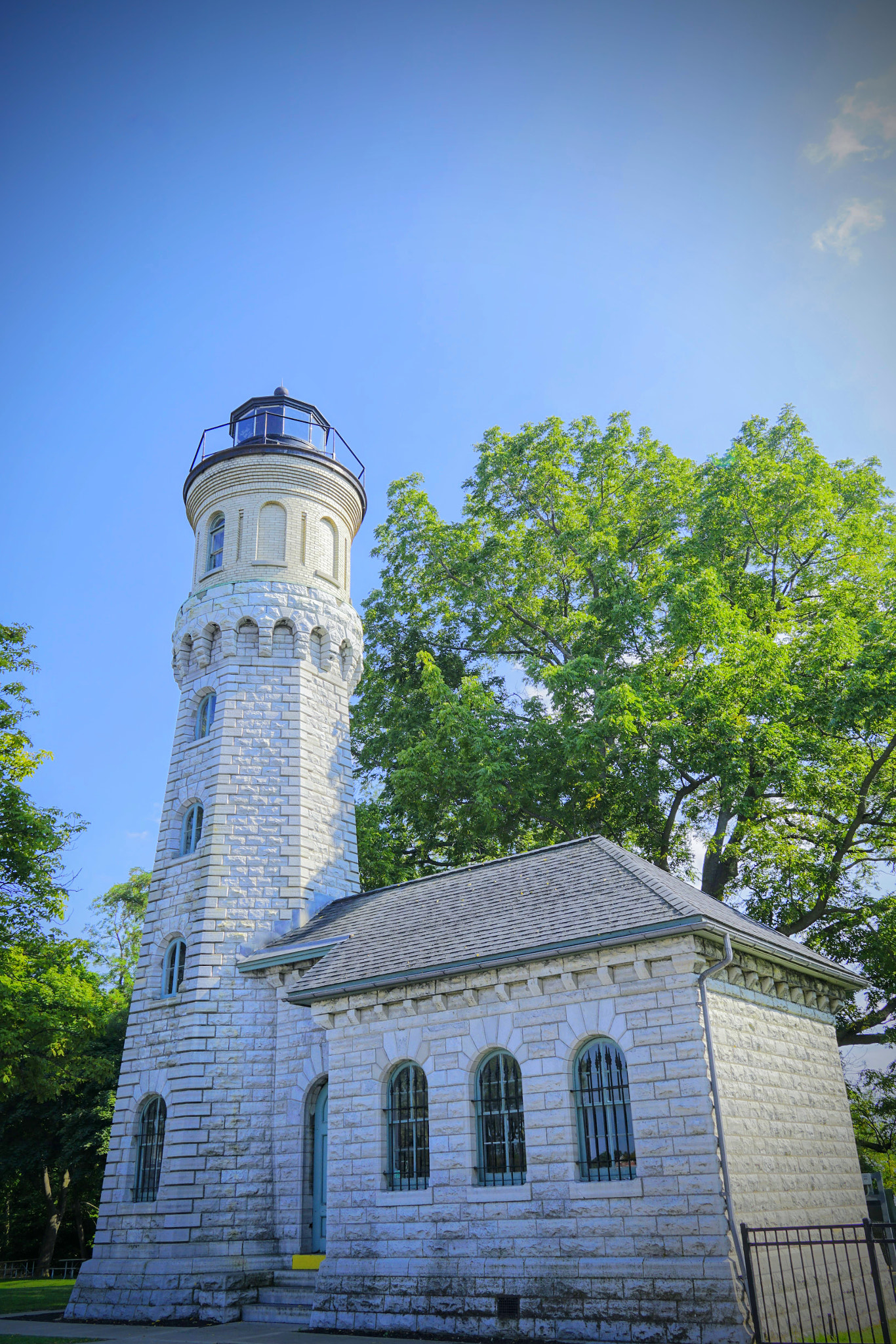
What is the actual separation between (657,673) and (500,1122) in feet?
42.9

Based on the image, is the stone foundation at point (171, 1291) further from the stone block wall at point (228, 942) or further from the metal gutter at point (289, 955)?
the metal gutter at point (289, 955)

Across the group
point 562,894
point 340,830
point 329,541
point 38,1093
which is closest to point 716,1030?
point 562,894

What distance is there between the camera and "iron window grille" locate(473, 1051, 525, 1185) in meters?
12.9

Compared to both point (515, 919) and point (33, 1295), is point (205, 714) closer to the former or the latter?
point (515, 919)

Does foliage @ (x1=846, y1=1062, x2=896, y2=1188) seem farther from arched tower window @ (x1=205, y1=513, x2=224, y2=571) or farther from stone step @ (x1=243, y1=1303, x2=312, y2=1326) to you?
arched tower window @ (x1=205, y1=513, x2=224, y2=571)

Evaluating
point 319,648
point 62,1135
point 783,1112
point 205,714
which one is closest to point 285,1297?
point 783,1112

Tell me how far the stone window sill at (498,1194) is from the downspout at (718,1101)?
2678 millimetres

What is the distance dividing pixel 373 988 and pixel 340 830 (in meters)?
6.83

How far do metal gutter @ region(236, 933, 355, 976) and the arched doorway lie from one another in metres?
2.29

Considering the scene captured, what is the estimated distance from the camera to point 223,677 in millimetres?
21297

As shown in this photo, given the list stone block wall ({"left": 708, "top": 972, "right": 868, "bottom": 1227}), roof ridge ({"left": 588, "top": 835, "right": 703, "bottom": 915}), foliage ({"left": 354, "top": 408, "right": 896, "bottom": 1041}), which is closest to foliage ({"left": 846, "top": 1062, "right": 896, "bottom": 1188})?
foliage ({"left": 354, "top": 408, "right": 896, "bottom": 1041})

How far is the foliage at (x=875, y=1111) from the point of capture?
2103 cm

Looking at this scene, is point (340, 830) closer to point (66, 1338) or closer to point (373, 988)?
point (373, 988)

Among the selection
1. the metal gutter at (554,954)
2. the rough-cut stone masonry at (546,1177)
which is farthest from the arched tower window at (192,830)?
the rough-cut stone masonry at (546,1177)
